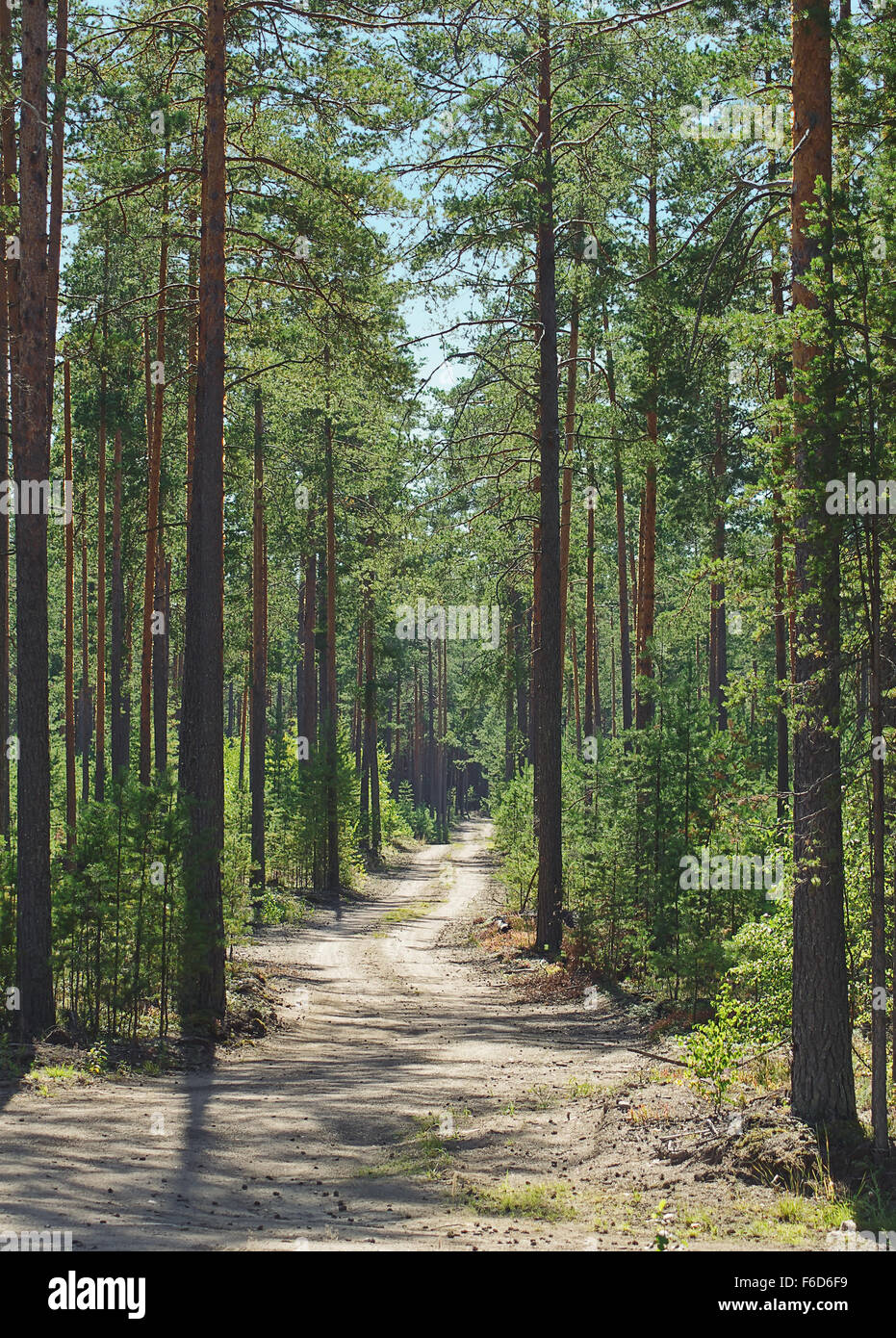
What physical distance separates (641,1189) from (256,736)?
19.9 metres

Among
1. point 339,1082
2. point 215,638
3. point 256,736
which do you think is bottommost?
point 339,1082

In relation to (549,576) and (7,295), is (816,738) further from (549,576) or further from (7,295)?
(7,295)

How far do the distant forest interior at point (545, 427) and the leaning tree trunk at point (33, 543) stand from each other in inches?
1.3

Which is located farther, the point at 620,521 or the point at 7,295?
the point at 620,521

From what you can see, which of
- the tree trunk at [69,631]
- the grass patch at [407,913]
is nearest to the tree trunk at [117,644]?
the tree trunk at [69,631]

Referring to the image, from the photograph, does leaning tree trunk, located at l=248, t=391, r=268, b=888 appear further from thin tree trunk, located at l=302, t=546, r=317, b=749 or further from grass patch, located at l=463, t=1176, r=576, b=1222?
grass patch, located at l=463, t=1176, r=576, b=1222

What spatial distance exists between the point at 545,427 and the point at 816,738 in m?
9.92

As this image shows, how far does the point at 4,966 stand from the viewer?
34.7 ft

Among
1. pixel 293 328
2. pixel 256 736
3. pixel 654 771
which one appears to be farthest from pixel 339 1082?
pixel 256 736

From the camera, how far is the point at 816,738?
779 centimetres

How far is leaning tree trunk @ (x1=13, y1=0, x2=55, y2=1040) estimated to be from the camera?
10375 mm

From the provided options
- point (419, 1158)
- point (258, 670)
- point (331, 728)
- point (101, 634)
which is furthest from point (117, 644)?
point (419, 1158)
